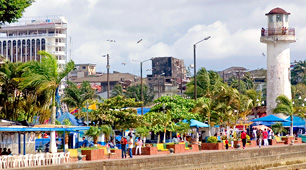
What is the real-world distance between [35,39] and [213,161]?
13237 centimetres

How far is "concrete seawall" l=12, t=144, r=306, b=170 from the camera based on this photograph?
2766cm

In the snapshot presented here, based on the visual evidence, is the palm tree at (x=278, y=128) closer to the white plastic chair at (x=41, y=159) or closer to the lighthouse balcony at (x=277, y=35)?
the lighthouse balcony at (x=277, y=35)

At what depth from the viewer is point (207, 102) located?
5119 cm

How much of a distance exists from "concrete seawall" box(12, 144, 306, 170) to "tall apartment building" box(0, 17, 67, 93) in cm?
11443

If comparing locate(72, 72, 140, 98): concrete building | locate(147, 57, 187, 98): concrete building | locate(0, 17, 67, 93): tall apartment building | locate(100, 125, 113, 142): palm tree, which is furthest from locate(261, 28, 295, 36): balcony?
locate(0, 17, 67, 93): tall apartment building

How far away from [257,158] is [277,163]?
2939 mm

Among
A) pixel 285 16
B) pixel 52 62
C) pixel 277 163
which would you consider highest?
pixel 285 16

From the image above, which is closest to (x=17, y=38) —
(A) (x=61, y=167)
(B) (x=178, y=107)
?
(B) (x=178, y=107)

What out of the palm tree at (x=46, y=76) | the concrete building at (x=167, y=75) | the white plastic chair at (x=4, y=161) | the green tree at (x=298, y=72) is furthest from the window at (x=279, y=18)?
the green tree at (x=298, y=72)

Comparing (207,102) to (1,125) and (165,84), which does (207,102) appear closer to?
(1,125)

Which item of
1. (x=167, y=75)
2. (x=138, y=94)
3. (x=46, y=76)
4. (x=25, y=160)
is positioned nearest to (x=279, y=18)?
(x=46, y=76)

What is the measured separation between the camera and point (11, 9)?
31.0 metres

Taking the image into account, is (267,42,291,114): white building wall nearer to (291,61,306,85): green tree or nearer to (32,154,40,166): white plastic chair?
(32,154,40,166): white plastic chair

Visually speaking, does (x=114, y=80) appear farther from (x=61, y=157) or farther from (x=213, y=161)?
(x=61, y=157)
